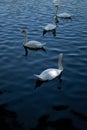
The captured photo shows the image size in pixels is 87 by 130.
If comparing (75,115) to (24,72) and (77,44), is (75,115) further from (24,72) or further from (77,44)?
(77,44)

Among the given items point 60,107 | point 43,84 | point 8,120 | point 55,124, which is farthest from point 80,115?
point 43,84

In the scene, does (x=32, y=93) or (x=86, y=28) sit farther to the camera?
(x=86, y=28)

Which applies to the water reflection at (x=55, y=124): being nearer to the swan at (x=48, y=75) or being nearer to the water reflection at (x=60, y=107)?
the water reflection at (x=60, y=107)

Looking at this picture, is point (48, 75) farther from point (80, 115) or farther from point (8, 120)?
point (8, 120)

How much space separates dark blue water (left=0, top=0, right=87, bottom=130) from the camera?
14.1m

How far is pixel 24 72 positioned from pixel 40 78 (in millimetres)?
2101

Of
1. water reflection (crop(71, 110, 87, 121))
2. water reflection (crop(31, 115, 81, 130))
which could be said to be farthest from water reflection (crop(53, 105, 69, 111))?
water reflection (crop(31, 115, 81, 130))

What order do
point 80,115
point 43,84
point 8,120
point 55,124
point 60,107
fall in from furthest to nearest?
1. point 43,84
2. point 60,107
3. point 80,115
4. point 8,120
5. point 55,124

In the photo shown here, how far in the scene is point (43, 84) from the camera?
57.9 feet

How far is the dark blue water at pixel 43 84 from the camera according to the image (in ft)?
46.2

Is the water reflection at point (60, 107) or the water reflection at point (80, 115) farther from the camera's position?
the water reflection at point (60, 107)

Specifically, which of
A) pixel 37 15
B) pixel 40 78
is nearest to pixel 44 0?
pixel 37 15

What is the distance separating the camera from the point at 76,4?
145 ft

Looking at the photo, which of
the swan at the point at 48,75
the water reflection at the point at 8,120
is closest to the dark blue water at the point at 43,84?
the water reflection at the point at 8,120
